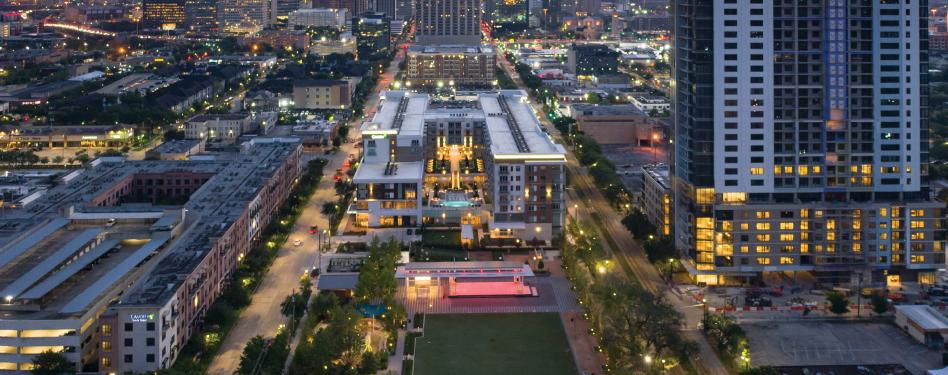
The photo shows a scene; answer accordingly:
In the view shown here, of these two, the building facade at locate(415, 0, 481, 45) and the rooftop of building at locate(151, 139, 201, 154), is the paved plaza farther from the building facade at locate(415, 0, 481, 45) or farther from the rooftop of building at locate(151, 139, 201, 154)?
the building facade at locate(415, 0, 481, 45)

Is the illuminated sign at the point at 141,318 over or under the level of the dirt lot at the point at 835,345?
over

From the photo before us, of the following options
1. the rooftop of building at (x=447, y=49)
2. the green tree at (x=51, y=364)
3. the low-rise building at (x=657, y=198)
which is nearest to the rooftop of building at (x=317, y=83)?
the rooftop of building at (x=447, y=49)

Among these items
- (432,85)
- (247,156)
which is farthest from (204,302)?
(432,85)

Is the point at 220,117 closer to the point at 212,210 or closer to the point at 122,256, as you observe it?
the point at 212,210

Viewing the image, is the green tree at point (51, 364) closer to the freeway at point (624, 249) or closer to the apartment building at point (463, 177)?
the freeway at point (624, 249)

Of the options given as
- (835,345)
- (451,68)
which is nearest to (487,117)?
(835,345)

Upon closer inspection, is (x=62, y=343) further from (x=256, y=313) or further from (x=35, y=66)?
(x=35, y=66)

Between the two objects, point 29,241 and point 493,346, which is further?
point 29,241
